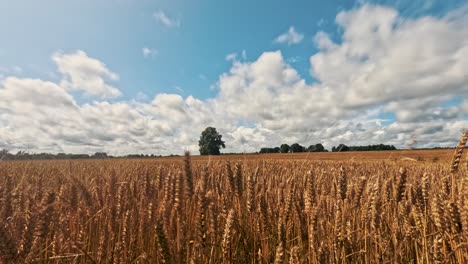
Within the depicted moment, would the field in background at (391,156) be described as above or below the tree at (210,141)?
below

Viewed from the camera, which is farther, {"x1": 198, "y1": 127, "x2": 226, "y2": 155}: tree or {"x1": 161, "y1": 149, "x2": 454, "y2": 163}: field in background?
{"x1": 198, "y1": 127, "x2": 226, "y2": 155}: tree

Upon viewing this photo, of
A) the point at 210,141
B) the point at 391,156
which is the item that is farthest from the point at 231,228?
the point at 210,141

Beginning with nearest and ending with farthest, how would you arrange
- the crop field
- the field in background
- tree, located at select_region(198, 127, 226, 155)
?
the crop field → the field in background → tree, located at select_region(198, 127, 226, 155)

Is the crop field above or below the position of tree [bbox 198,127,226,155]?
below

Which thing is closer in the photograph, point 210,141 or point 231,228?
point 231,228

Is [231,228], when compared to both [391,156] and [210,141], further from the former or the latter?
[210,141]


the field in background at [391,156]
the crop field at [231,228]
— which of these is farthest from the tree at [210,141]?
the crop field at [231,228]

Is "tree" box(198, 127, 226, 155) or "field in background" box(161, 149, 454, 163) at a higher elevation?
"tree" box(198, 127, 226, 155)

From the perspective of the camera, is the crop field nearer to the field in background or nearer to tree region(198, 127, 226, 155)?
the field in background

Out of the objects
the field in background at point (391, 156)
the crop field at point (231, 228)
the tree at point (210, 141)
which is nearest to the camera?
the crop field at point (231, 228)

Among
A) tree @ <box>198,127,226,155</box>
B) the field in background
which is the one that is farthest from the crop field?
tree @ <box>198,127,226,155</box>

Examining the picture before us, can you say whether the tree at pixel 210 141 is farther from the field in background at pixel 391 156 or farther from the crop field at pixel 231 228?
the crop field at pixel 231 228

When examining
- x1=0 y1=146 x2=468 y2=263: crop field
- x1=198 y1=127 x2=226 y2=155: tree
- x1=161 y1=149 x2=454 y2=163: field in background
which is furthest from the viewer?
x1=198 y1=127 x2=226 y2=155: tree

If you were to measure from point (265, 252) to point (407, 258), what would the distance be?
135 centimetres
